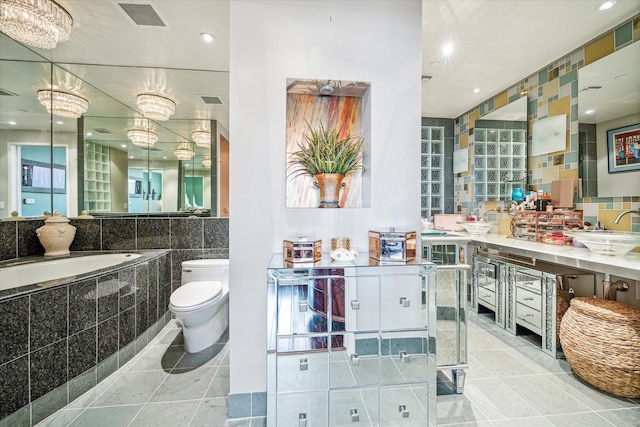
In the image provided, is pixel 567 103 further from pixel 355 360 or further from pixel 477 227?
pixel 355 360

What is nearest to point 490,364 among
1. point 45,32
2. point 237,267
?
point 237,267

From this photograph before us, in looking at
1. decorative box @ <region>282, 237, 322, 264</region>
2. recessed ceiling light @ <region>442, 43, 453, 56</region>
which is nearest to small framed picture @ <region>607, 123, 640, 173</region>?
recessed ceiling light @ <region>442, 43, 453, 56</region>

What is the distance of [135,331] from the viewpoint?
232 centimetres

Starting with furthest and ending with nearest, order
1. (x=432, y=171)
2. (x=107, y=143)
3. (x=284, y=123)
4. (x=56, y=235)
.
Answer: (x=432, y=171), (x=107, y=143), (x=56, y=235), (x=284, y=123)

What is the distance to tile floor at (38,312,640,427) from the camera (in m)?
1.62

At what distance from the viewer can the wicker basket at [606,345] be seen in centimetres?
175

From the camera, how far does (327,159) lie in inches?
67.4

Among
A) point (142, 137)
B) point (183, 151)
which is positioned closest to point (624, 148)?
point (183, 151)

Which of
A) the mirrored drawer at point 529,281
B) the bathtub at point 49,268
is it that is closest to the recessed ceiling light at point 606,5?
the mirrored drawer at point 529,281

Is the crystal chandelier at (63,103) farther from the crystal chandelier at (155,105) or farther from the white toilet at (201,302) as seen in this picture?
the white toilet at (201,302)

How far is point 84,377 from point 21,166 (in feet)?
7.14

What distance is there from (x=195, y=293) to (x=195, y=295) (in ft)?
0.14

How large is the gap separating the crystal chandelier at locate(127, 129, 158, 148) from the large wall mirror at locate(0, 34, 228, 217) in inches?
0.4

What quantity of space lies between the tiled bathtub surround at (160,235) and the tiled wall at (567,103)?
3.61 meters
